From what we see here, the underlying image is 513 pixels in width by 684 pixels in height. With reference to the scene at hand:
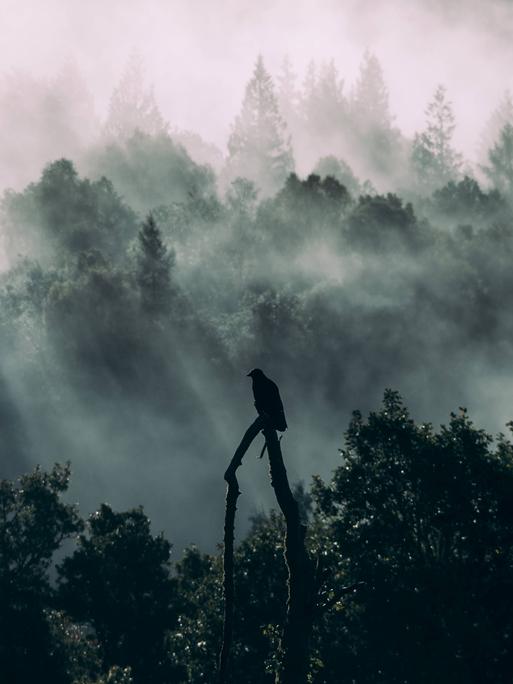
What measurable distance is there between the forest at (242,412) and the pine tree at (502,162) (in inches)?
18.8

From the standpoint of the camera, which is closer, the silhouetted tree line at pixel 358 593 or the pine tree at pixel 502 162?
the silhouetted tree line at pixel 358 593

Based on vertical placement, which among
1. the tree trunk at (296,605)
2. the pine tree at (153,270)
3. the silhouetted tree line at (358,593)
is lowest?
the tree trunk at (296,605)

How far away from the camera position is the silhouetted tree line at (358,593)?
3328cm

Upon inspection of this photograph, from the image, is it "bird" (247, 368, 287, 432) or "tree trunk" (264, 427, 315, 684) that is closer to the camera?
"tree trunk" (264, 427, 315, 684)

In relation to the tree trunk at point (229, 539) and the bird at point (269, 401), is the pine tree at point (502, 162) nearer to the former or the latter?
the bird at point (269, 401)

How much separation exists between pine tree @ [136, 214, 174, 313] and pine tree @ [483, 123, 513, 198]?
90800 mm

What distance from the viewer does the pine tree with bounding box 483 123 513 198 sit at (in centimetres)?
18484

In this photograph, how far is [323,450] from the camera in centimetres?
11394

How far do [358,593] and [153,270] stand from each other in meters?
90.3

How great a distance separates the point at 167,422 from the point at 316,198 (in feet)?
144

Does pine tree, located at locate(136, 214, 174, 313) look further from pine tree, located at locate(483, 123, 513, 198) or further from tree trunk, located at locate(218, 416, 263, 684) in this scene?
tree trunk, located at locate(218, 416, 263, 684)

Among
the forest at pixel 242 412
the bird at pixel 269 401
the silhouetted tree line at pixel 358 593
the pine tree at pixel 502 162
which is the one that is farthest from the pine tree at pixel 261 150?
the bird at pixel 269 401

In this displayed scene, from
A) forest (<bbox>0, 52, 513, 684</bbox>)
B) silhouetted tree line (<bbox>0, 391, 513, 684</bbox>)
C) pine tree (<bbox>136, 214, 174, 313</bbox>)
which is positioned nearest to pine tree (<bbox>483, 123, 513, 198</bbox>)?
forest (<bbox>0, 52, 513, 684</bbox>)

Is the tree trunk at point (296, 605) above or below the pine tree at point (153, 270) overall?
below
